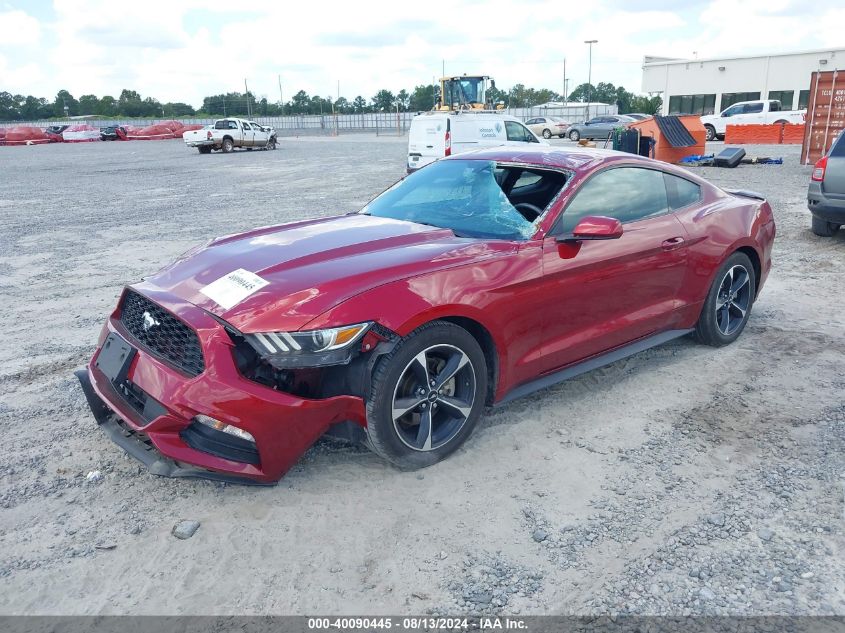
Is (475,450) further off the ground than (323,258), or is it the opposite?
(323,258)

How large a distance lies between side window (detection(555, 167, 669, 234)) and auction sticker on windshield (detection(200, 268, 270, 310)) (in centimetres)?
179

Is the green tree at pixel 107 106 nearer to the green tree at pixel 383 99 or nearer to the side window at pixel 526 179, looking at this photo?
the green tree at pixel 383 99

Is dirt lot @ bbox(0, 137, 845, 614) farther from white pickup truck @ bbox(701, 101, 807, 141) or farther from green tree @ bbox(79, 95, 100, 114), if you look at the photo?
green tree @ bbox(79, 95, 100, 114)

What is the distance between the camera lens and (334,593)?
268 centimetres

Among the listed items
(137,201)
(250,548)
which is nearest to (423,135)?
(137,201)

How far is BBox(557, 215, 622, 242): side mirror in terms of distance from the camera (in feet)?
12.5

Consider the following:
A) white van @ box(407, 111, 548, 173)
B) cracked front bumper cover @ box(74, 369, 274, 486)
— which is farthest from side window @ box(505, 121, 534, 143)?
cracked front bumper cover @ box(74, 369, 274, 486)

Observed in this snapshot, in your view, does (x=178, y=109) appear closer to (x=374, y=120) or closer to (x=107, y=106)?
(x=107, y=106)

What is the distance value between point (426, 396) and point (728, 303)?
9.98ft

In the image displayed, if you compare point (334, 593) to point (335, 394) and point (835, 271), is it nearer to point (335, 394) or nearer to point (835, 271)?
point (335, 394)

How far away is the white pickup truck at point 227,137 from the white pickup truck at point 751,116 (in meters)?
22.1

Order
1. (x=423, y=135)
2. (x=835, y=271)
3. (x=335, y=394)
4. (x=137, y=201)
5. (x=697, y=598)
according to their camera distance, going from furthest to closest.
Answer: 1. (x=423, y=135)
2. (x=137, y=201)
3. (x=835, y=271)
4. (x=335, y=394)
5. (x=697, y=598)

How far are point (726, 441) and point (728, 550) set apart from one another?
1.09 m

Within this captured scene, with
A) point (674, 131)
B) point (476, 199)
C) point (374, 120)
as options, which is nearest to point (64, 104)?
point (374, 120)
